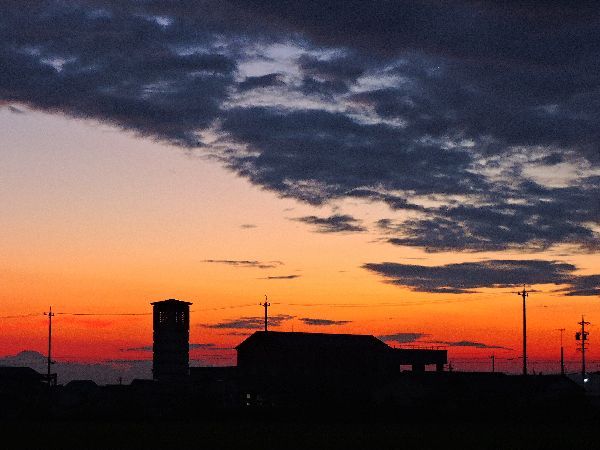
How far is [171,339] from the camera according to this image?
314ft

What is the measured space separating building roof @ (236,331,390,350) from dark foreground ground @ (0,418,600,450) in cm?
2883

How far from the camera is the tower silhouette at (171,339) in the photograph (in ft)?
310

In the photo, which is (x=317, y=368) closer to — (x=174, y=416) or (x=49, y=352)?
(x=174, y=416)

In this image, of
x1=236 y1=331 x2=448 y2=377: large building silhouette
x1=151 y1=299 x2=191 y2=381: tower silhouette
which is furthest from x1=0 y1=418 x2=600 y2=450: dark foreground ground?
x1=236 y1=331 x2=448 y2=377: large building silhouette

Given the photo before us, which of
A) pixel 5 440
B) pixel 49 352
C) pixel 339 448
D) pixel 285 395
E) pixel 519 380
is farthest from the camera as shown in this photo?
pixel 49 352

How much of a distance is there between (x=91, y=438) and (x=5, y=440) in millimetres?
4587

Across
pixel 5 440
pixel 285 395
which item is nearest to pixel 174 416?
pixel 285 395

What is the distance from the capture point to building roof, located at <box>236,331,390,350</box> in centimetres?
10119

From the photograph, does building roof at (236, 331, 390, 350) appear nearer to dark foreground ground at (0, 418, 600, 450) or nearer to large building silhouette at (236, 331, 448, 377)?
large building silhouette at (236, 331, 448, 377)

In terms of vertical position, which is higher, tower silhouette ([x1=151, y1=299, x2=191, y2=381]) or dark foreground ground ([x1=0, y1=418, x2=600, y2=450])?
tower silhouette ([x1=151, y1=299, x2=191, y2=381])

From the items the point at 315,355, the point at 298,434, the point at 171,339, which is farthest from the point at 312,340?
the point at 298,434

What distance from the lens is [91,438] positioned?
171 ft

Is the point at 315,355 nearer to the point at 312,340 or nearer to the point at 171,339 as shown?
the point at 312,340

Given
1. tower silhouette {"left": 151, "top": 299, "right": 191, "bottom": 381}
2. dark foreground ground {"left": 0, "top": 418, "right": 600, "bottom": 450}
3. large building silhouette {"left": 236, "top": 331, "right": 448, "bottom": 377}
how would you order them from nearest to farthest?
dark foreground ground {"left": 0, "top": 418, "right": 600, "bottom": 450} < tower silhouette {"left": 151, "top": 299, "right": 191, "bottom": 381} < large building silhouette {"left": 236, "top": 331, "right": 448, "bottom": 377}
